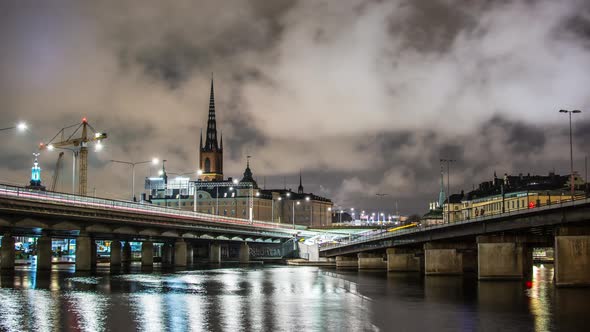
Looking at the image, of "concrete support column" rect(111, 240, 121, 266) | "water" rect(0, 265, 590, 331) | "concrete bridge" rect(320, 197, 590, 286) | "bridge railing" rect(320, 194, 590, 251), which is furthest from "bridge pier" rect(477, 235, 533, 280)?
"concrete support column" rect(111, 240, 121, 266)

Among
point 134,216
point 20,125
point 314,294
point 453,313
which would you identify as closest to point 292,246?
point 134,216

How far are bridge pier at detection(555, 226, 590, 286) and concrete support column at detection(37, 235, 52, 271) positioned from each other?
71.8 m

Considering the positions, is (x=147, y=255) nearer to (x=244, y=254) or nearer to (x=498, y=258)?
(x=244, y=254)

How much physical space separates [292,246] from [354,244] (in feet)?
217

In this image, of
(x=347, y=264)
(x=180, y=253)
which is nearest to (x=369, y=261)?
(x=347, y=264)

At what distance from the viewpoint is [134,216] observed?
114312 millimetres

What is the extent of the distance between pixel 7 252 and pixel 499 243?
6878cm

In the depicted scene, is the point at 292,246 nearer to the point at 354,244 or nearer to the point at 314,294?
the point at 354,244

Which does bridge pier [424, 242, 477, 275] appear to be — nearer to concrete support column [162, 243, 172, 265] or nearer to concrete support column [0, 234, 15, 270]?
concrete support column [0, 234, 15, 270]

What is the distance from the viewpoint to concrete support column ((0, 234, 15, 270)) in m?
106

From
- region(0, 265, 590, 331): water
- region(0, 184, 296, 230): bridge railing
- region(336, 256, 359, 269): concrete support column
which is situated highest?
region(0, 184, 296, 230): bridge railing

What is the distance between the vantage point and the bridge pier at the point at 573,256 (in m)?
62.8

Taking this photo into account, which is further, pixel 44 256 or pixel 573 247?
pixel 44 256

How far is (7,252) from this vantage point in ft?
354
